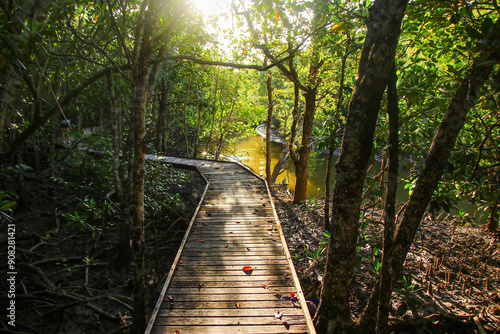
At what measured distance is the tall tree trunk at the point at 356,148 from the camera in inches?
89.3

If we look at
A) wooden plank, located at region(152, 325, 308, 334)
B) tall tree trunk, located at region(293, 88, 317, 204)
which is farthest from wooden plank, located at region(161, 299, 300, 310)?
tall tree trunk, located at region(293, 88, 317, 204)

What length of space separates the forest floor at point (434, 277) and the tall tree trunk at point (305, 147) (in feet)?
7.41

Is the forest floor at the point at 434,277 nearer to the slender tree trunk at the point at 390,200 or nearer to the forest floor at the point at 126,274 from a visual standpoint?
the forest floor at the point at 126,274

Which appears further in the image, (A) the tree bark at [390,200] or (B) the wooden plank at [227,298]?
(B) the wooden plank at [227,298]

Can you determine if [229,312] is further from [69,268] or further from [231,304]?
[69,268]

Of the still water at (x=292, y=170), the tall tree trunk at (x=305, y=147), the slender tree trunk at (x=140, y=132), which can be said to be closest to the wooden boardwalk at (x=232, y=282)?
the slender tree trunk at (x=140, y=132)

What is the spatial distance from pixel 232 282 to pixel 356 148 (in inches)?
125

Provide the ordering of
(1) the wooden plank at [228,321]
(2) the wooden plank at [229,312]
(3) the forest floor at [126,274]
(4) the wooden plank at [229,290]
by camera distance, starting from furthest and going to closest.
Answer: (3) the forest floor at [126,274] → (4) the wooden plank at [229,290] → (2) the wooden plank at [229,312] → (1) the wooden plank at [228,321]

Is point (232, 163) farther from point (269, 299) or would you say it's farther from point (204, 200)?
point (269, 299)

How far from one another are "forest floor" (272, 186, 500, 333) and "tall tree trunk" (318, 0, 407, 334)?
162 cm

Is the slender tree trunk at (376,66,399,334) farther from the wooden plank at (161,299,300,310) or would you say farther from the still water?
the still water

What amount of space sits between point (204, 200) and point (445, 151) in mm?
6554

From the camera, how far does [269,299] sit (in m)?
3.96

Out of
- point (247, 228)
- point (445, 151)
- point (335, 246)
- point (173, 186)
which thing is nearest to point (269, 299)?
point (335, 246)
